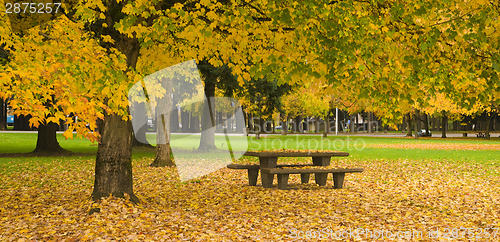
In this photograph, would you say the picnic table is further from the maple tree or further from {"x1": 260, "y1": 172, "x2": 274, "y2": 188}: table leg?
the maple tree

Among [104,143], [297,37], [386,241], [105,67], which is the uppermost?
[297,37]

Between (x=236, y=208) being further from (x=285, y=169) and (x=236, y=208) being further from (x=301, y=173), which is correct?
(x=301, y=173)

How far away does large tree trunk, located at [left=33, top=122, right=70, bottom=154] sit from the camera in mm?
24375

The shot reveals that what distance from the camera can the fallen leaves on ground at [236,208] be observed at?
7262mm

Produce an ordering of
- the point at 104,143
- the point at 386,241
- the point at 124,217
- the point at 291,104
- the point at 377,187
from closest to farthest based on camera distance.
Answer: the point at 386,241 < the point at 124,217 < the point at 104,143 < the point at 377,187 < the point at 291,104

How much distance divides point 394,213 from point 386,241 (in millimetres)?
2100

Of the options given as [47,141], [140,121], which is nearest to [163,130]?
[47,141]

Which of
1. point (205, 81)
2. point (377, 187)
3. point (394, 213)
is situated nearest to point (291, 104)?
point (205, 81)

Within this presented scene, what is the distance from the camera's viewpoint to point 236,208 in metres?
9.17

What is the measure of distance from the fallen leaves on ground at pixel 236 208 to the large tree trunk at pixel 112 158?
30 cm

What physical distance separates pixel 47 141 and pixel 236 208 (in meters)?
18.7

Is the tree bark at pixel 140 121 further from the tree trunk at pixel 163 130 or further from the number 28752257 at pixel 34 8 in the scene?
the number 28752257 at pixel 34 8

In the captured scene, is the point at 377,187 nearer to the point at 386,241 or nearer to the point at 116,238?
the point at 386,241

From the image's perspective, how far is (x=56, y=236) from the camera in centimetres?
695
